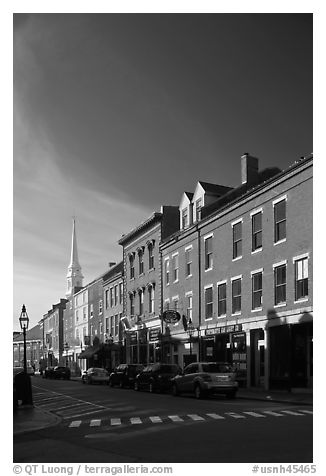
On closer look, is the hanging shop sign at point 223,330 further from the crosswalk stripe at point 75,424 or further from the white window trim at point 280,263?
the crosswalk stripe at point 75,424

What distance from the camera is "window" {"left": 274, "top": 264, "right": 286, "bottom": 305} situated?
32.2m

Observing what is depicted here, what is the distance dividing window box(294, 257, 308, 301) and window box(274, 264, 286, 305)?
4.09ft

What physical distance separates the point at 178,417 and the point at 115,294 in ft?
159

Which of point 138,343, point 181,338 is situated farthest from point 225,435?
point 138,343

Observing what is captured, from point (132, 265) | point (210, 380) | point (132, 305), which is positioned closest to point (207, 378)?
point (210, 380)

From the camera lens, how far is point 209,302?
41250mm

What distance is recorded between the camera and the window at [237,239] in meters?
37.4

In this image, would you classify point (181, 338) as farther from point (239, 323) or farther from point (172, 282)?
point (239, 323)

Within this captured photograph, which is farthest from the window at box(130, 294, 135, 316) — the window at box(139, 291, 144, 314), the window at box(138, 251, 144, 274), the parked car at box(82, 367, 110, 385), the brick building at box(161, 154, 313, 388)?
the brick building at box(161, 154, 313, 388)

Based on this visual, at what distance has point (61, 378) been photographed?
69.4m

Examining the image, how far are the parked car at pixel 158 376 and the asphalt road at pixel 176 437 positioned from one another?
46.2 ft

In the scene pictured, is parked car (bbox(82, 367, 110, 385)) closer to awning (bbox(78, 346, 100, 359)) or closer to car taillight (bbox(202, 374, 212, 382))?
awning (bbox(78, 346, 100, 359))

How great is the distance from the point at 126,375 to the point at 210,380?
1606 cm
